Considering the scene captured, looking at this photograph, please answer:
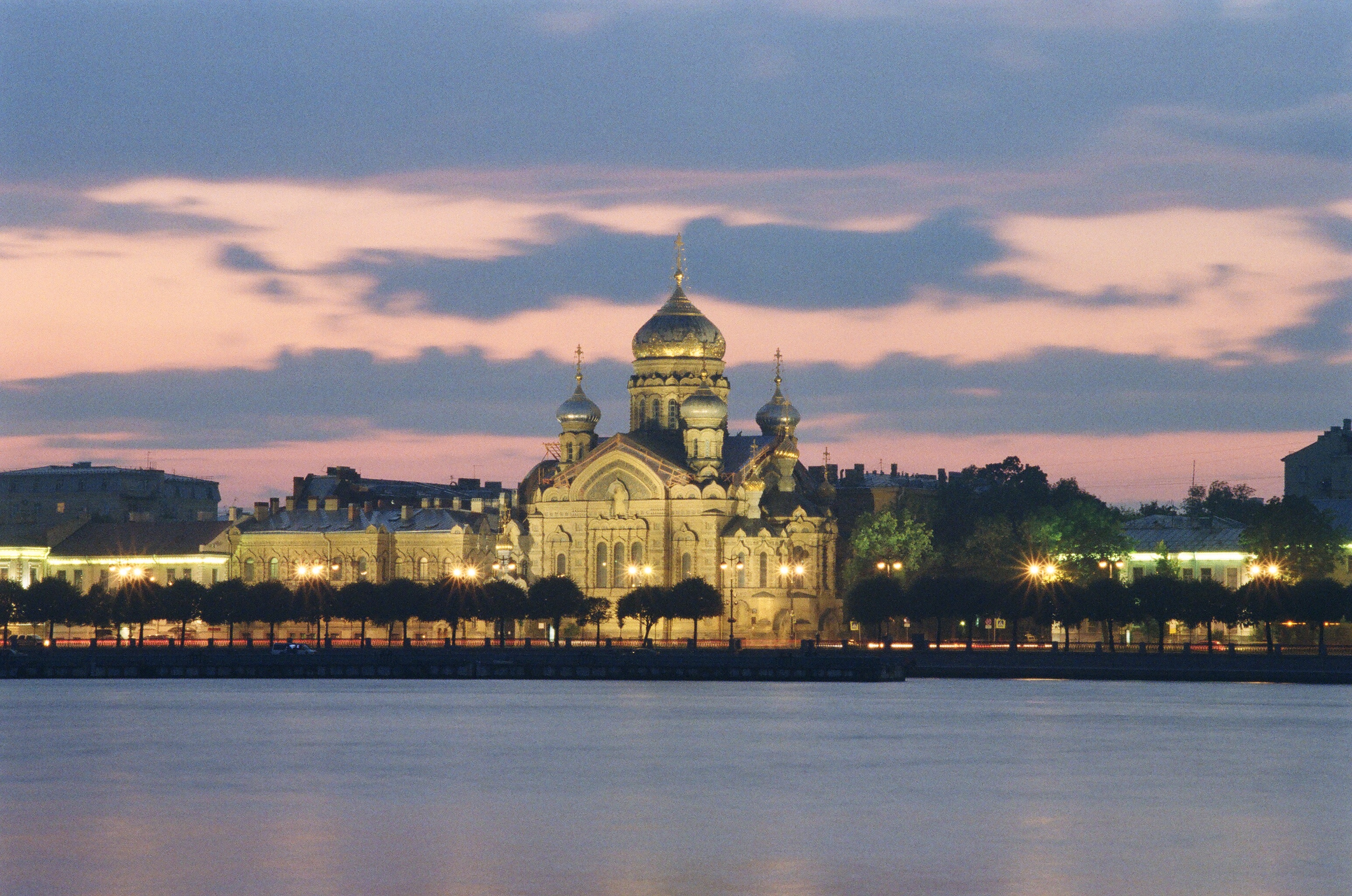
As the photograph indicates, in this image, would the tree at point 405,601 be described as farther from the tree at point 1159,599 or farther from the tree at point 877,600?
the tree at point 1159,599

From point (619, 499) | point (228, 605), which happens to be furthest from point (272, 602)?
point (619, 499)

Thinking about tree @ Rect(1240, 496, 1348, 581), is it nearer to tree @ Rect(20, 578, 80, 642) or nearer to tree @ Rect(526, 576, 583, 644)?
tree @ Rect(526, 576, 583, 644)

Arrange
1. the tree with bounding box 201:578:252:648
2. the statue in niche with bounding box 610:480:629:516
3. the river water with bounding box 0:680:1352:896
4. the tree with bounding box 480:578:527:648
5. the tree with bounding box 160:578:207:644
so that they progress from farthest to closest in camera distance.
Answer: the statue in niche with bounding box 610:480:629:516 → the tree with bounding box 160:578:207:644 → the tree with bounding box 201:578:252:648 → the tree with bounding box 480:578:527:648 → the river water with bounding box 0:680:1352:896

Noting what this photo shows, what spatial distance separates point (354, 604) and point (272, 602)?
458cm

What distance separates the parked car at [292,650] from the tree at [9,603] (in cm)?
1442

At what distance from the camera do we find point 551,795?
154 ft

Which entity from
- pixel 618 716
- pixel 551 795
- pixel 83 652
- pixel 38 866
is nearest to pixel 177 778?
pixel 551 795

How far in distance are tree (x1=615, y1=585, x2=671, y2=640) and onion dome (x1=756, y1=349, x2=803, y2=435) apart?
22.2 m

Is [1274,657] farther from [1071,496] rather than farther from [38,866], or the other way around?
[38,866]

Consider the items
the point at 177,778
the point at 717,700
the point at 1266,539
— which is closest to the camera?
the point at 177,778

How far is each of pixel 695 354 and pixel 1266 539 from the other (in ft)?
112

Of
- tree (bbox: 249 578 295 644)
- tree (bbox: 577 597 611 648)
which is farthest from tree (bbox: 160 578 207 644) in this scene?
tree (bbox: 577 597 611 648)

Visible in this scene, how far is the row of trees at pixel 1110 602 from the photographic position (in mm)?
98438

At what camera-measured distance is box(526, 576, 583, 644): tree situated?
11556 cm
